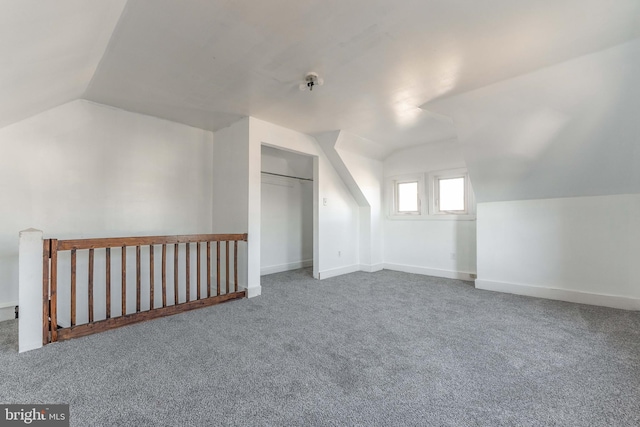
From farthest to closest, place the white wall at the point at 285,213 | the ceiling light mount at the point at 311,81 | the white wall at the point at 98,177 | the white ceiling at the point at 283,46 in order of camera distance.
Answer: the white wall at the point at 285,213, the white wall at the point at 98,177, the ceiling light mount at the point at 311,81, the white ceiling at the point at 283,46

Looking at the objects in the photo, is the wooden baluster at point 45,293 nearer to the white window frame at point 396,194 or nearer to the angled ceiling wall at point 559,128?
the angled ceiling wall at point 559,128

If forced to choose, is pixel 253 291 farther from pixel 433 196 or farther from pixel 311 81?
pixel 433 196

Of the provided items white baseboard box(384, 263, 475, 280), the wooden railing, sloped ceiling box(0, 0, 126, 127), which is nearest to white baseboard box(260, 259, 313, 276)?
the wooden railing

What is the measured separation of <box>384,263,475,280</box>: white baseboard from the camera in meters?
4.46

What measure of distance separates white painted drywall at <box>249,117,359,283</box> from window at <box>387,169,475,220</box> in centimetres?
92

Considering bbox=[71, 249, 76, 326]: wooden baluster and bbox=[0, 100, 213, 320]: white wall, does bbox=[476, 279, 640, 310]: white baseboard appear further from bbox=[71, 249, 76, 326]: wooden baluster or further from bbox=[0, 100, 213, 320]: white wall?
bbox=[71, 249, 76, 326]: wooden baluster

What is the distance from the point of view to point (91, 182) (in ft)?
10.2

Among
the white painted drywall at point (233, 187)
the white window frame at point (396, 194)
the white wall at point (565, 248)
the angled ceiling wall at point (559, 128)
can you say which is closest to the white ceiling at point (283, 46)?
the angled ceiling wall at point (559, 128)

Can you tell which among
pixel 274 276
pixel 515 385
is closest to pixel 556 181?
pixel 515 385

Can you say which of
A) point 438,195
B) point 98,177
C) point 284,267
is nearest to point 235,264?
point 98,177

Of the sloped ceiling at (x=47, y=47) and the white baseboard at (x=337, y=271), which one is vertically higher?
the sloped ceiling at (x=47, y=47)

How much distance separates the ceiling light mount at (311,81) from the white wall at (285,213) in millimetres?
2363

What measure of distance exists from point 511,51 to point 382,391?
107 inches

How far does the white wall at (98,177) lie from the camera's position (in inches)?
106
